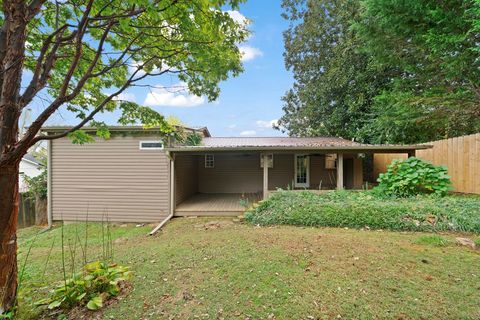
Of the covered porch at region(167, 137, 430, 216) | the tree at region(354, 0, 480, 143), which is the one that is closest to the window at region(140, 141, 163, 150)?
the covered porch at region(167, 137, 430, 216)

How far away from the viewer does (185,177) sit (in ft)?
33.7

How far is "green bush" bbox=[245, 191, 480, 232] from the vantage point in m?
5.37

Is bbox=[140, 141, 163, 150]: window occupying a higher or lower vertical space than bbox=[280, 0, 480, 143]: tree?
lower

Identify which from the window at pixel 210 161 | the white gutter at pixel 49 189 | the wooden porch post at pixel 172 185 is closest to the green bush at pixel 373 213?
the wooden porch post at pixel 172 185

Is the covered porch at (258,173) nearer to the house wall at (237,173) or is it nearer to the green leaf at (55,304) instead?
the house wall at (237,173)

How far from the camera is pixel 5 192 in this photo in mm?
2439

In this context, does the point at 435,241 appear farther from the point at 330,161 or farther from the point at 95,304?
the point at 330,161

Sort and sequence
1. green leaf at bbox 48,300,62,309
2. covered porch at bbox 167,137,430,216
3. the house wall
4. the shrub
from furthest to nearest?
the house wall, covered porch at bbox 167,137,430,216, the shrub, green leaf at bbox 48,300,62,309

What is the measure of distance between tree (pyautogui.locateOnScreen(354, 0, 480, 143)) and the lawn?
552cm

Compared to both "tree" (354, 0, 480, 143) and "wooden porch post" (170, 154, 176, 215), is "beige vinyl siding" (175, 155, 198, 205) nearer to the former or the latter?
"wooden porch post" (170, 154, 176, 215)

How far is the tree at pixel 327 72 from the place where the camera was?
13211 millimetres

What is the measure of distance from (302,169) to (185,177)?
17.8ft

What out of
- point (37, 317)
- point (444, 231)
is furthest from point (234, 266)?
point (444, 231)

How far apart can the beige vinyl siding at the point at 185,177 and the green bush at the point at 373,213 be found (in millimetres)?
3562
